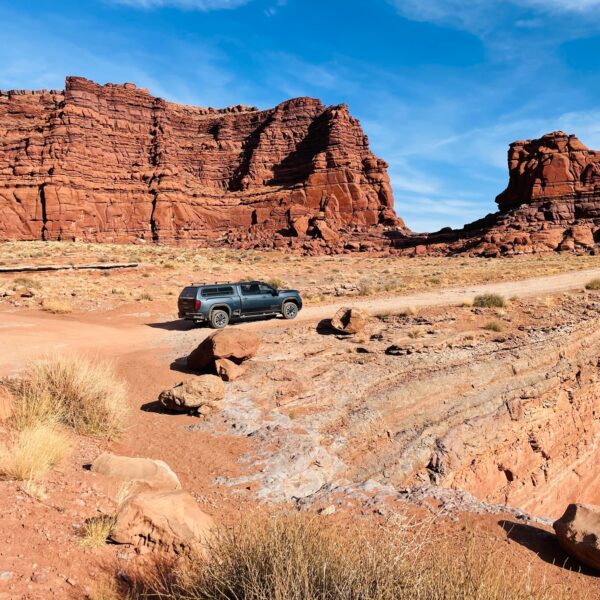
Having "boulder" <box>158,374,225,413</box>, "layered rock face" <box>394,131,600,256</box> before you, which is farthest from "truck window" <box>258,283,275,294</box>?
"layered rock face" <box>394,131,600,256</box>

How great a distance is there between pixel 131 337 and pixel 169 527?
41.5 feet

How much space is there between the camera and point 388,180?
94.7 metres

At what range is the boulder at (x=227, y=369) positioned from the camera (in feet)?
35.6

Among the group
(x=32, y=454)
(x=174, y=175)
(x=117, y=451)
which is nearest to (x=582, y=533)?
(x=32, y=454)

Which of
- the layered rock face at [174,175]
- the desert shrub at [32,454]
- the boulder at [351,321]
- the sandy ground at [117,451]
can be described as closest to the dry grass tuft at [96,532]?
the sandy ground at [117,451]

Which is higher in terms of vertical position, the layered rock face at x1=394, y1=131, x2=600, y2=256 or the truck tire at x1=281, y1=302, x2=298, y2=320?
the layered rock face at x1=394, y1=131, x2=600, y2=256

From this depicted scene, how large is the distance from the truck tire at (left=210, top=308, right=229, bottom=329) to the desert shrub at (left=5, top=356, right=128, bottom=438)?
26.1 feet

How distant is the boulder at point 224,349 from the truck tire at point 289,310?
249 inches

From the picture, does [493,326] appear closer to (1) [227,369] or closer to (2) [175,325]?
(1) [227,369]

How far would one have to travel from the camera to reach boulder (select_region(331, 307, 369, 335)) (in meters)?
14.1

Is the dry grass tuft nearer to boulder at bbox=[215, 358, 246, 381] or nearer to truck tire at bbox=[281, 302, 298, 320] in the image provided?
boulder at bbox=[215, 358, 246, 381]

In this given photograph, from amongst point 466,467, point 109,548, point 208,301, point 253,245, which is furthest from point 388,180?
point 109,548

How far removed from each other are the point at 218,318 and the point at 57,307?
29.8ft

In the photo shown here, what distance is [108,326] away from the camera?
1809 cm
